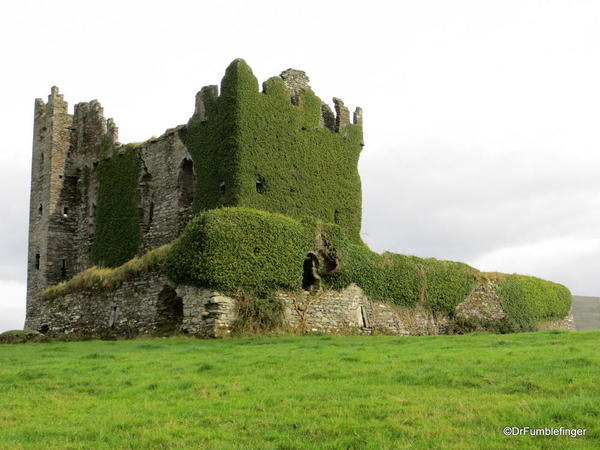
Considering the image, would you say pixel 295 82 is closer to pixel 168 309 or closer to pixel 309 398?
pixel 168 309

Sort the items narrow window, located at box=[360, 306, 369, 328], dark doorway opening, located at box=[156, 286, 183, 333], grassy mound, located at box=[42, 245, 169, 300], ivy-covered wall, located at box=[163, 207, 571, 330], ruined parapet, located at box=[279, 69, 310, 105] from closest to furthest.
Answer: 1. ivy-covered wall, located at box=[163, 207, 571, 330]
2. dark doorway opening, located at box=[156, 286, 183, 333]
3. grassy mound, located at box=[42, 245, 169, 300]
4. narrow window, located at box=[360, 306, 369, 328]
5. ruined parapet, located at box=[279, 69, 310, 105]

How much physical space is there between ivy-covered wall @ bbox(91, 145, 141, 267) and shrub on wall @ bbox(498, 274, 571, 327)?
20353mm

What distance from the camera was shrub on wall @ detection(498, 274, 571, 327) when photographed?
136 ft

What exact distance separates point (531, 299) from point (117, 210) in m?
24.0

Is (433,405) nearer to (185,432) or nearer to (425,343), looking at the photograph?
(185,432)

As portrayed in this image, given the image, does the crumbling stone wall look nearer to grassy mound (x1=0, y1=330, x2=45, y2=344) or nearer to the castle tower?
grassy mound (x1=0, y1=330, x2=45, y2=344)

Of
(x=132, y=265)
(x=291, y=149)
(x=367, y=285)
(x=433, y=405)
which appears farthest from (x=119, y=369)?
(x=291, y=149)

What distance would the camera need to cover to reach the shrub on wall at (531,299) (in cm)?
4150

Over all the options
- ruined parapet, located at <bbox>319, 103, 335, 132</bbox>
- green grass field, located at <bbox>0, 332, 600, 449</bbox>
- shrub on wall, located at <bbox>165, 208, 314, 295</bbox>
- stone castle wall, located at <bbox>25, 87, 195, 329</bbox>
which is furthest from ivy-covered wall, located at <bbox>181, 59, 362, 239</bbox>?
green grass field, located at <bbox>0, 332, 600, 449</bbox>

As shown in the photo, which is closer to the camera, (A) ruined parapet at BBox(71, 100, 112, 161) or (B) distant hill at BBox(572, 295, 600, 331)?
(A) ruined parapet at BBox(71, 100, 112, 161)

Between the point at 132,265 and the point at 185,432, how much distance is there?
70.8 ft

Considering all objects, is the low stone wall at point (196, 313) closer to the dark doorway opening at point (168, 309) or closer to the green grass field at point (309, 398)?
the dark doorway opening at point (168, 309)

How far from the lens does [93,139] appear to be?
1777 inches

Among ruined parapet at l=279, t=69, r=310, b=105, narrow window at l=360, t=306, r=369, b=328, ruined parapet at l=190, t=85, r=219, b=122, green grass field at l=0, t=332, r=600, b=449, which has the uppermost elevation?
ruined parapet at l=279, t=69, r=310, b=105
